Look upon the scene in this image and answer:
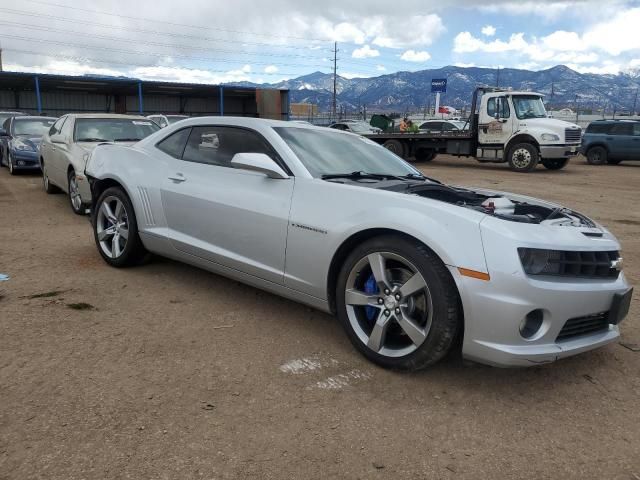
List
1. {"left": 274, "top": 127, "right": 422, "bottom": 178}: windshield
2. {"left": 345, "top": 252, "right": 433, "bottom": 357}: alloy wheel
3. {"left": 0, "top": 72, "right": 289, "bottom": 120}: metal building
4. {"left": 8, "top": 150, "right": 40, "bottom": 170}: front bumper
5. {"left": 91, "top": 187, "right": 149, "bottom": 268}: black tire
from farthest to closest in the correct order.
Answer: {"left": 0, "top": 72, "right": 289, "bottom": 120}: metal building → {"left": 8, "top": 150, "right": 40, "bottom": 170}: front bumper → {"left": 91, "top": 187, "right": 149, "bottom": 268}: black tire → {"left": 274, "top": 127, "right": 422, "bottom": 178}: windshield → {"left": 345, "top": 252, "right": 433, "bottom": 357}: alloy wheel

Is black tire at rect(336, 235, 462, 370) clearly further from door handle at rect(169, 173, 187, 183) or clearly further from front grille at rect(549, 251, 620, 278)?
door handle at rect(169, 173, 187, 183)

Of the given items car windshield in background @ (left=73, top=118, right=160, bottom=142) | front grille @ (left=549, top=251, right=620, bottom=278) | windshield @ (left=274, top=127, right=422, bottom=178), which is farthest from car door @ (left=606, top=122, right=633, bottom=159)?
front grille @ (left=549, top=251, right=620, bottom=278)

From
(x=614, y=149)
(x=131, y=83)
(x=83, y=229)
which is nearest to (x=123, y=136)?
(x=83, y=229)

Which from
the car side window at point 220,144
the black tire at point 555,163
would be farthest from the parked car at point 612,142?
the car side window at point 220,144

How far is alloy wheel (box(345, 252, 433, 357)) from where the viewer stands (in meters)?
2.82

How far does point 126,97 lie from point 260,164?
143 ft

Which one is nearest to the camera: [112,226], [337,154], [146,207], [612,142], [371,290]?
[371,290]

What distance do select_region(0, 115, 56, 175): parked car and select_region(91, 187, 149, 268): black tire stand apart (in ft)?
25.5

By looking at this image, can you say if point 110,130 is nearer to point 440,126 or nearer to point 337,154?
point 337,154

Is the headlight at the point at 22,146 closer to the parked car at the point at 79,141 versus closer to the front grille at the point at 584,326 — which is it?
the parked car at the point at 79,141

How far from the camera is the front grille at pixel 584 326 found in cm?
271

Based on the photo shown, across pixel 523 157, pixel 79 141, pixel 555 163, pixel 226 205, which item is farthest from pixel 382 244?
pixel 555 163

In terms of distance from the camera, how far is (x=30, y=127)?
40.0 feet

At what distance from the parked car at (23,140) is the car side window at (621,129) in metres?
20.0
